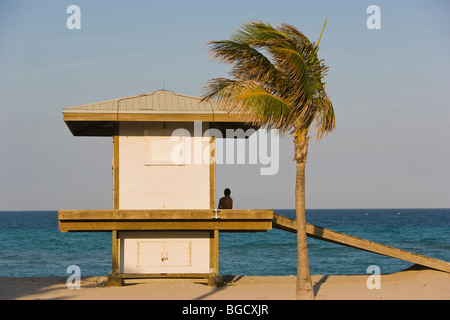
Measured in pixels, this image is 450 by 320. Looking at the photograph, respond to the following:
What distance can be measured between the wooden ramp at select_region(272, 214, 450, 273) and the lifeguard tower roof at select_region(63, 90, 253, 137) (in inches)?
125

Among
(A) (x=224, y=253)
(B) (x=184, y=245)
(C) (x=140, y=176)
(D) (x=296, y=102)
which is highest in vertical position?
(D) (x=296, y=102)

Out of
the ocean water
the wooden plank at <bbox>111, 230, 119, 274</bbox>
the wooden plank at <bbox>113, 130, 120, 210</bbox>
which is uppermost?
the wooden plank at <bbox>113, 130, 120, 210</bbox>

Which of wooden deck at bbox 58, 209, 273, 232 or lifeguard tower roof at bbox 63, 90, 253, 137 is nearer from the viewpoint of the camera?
wooden deck at bbox 58, 209, 273, 232

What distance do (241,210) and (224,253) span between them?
36.1 metres

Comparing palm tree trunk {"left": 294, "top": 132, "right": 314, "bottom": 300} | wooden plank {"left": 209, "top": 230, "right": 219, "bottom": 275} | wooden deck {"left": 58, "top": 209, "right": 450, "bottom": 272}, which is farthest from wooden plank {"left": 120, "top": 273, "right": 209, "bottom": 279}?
palm tree trunk {"left": 294, "top": 132, "right": 314, "bottom": 300}

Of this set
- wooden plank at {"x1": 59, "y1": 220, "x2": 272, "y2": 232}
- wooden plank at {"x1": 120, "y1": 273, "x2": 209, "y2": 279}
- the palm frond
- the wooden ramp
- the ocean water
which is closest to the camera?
the palm frond

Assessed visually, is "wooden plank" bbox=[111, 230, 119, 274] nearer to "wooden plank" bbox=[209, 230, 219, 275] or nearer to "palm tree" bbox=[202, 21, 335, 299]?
"wooden plank" bbox=[209, 230, 219, 275]

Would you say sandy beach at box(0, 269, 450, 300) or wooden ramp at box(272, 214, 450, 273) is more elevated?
wooden ramp at box(272, 214, 450, 273)

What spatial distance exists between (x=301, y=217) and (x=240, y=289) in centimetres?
402

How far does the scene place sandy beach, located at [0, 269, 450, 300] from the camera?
17859mm

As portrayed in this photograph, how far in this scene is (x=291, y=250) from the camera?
56938mm
